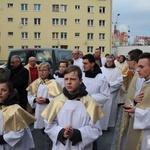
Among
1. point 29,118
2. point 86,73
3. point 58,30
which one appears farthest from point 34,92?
point 58,30

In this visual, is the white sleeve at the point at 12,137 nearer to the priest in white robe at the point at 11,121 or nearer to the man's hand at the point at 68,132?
the priest in white robe at the point at 11,121

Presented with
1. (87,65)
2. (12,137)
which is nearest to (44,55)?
(87,65)

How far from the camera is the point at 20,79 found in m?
7.75

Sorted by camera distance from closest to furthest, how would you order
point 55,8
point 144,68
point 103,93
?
1. point 144,68
2. point 103,93
3. point 55,8

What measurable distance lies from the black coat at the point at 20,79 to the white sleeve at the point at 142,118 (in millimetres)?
4331

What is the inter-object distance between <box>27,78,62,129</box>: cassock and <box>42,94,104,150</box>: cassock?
2140 millimetres

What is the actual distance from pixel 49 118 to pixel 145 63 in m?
1.41

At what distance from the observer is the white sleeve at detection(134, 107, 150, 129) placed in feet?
12.8

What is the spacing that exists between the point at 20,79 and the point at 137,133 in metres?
4.17

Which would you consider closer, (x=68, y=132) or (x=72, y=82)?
(x=68, y=132)

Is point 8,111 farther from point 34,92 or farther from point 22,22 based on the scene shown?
point 22,22

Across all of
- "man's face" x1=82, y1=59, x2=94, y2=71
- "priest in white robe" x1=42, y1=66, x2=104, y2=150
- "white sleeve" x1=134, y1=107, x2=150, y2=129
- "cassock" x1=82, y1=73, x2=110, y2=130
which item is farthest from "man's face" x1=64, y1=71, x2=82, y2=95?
"cassock" x1=82, y1=73, x2=110, y2=130

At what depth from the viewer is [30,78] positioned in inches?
334

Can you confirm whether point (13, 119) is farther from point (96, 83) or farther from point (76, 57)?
point (76, 57)
